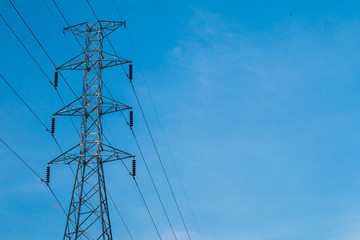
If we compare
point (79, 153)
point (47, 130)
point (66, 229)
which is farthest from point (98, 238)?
point (47, 130)

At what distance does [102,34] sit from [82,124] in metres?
8.65

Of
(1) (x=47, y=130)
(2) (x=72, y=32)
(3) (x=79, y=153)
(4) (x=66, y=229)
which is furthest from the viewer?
(2) (x=72, y=32)

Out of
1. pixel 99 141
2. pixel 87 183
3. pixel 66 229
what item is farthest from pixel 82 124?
pixel 66 229

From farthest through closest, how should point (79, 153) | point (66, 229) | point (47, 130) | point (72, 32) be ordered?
point (72, 32), point (47, 130), point (79, 153), point (66, 229)

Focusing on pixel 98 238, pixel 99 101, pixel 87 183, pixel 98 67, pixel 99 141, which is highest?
pixel 98 67

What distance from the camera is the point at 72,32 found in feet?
171

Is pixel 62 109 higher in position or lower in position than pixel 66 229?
higher

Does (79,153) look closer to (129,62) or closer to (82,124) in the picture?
(82,124)

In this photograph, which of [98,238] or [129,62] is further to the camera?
[129,62]

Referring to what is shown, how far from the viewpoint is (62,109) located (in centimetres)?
4775

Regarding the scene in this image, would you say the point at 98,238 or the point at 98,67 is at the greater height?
the point at 98,67

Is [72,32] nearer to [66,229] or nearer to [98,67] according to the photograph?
[98,67]

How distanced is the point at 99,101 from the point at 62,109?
9.37 ft

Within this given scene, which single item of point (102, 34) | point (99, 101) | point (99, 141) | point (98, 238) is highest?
point (102, 34)
